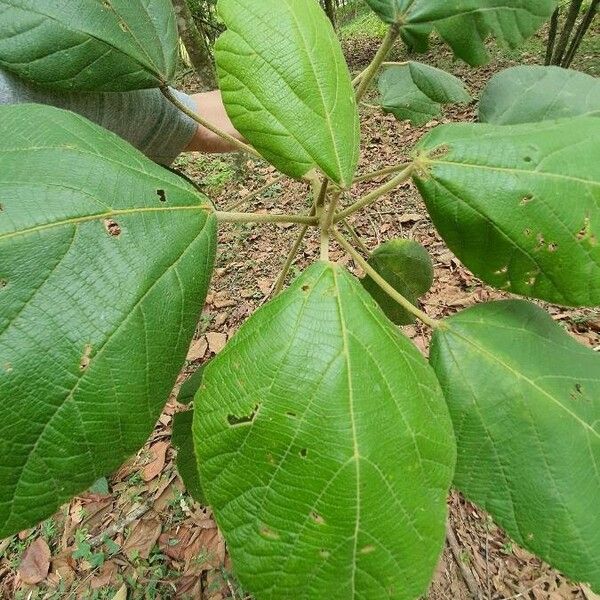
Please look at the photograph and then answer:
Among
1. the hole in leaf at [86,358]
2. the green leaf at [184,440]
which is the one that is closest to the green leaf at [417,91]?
the green leaf at [184,440]

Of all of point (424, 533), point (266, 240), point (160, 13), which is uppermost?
point (160, 13)

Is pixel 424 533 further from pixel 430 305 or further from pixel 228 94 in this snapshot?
pixel 430 305

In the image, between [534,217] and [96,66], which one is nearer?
[534,217]

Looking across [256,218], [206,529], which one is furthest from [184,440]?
[206,529]

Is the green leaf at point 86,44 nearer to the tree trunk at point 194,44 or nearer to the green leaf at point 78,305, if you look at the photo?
the green leaf at point 78,305

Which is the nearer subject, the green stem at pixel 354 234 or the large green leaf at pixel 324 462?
the large green leaf at pixel 324 462

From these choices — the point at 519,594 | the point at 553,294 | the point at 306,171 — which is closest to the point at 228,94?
the point at 306,171
